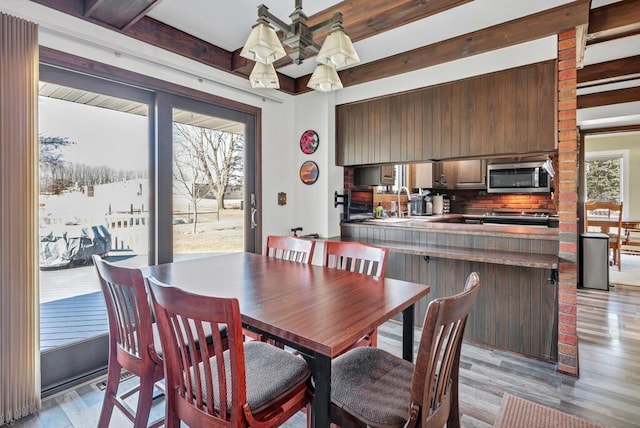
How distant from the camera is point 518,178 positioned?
4953mm

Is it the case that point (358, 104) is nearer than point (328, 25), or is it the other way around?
point (328, 25)

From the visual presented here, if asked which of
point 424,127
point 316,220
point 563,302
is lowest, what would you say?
point 563,302

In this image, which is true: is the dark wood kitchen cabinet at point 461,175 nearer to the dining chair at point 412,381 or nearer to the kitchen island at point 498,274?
the kitchen island at point 498,274

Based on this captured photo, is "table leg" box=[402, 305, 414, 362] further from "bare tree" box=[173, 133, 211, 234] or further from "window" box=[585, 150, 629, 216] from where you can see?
"window" box=[585, 150, 629, 216]

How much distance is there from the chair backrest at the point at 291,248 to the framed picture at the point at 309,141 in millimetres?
1488

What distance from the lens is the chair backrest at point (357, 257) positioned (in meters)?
1.96

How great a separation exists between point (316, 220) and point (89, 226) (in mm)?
2096

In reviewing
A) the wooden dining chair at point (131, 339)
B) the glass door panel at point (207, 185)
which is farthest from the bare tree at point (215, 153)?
→ the wooden dining chair at point (131, 339)

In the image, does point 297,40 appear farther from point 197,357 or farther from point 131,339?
point 131,339

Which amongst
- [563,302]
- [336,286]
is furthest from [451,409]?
[563,302]

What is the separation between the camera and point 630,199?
692cm

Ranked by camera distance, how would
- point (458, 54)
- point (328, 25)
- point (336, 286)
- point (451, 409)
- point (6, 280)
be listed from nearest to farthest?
point (451, 409) < point (328, 25) < point (336, 286) < point (6, 280) < point (458, 54)

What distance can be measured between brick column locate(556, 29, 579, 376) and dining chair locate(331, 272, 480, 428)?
1.53m

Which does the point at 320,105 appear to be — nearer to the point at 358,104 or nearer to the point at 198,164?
the point at 358,104
